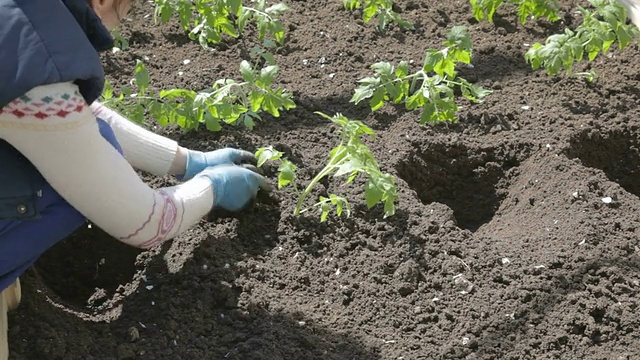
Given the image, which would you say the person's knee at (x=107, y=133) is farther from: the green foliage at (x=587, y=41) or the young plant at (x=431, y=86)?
the green foliage at (x=587, y=41)

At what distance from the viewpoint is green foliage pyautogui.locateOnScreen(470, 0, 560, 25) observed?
375 cm

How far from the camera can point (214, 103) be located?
3.05 metres

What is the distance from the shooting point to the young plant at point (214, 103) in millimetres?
3055

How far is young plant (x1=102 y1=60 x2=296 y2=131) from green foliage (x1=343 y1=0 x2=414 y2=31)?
744mm

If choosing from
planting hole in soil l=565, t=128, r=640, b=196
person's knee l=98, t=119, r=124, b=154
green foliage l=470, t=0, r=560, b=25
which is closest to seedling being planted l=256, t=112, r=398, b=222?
person's knee l=98, t=119, r=124, b=154

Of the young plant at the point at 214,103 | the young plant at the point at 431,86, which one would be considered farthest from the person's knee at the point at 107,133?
the young plant at the point at 431,86

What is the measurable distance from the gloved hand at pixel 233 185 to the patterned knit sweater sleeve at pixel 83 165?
0.79 feet

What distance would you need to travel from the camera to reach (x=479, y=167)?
3.32 meters

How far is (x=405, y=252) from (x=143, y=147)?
0.84m

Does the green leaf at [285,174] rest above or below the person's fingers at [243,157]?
above

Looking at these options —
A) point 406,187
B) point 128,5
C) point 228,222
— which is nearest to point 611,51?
point 406,187

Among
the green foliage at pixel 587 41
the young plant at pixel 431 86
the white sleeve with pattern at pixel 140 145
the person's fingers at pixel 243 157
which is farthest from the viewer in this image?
the green foliage at pixel 587 41

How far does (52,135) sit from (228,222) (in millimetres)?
978

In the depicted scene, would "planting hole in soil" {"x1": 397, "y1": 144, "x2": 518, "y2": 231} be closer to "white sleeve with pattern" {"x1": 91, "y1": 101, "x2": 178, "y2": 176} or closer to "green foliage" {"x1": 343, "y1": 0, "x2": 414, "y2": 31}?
"green foliage" {"x1": 343, "y1": 0, "x2": 414, "y2": 31}
